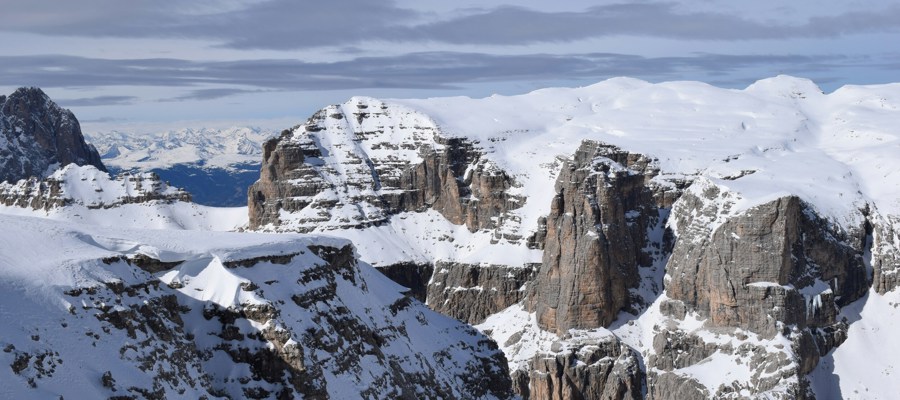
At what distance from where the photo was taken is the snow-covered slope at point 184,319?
313 ft

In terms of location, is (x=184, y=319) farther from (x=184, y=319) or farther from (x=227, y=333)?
(x=227, y=333)

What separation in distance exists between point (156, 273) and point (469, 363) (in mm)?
57175

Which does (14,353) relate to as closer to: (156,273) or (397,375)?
(156,273)

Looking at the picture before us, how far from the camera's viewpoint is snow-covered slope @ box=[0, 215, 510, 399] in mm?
95250

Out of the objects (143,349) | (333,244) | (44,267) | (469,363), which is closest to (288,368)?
(143,349)

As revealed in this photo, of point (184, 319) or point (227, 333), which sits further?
point (184, 319)

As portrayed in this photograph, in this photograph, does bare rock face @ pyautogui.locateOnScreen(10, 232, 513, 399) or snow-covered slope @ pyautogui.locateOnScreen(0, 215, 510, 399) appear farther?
bare rock face @ pyautogui.locateOnScreen(10, 232, 513, 399)

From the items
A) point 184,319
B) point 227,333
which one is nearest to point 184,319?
point 184,319

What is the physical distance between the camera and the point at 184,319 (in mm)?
110625

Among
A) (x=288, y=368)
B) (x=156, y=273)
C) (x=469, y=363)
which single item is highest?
(x=156, y=273)

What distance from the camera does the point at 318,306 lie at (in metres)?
126

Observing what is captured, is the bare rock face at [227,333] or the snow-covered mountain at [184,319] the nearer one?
the snow-covered mountain at [184,319]

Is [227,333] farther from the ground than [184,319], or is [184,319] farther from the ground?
[184,319]

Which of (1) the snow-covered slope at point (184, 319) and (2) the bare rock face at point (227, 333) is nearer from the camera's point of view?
(1) the snow-covered slope at point (184, 319)
